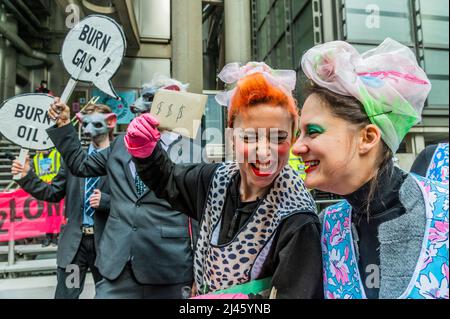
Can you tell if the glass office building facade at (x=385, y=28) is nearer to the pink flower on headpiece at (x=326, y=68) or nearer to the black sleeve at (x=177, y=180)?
the black sleeve at (x=177, y=180)

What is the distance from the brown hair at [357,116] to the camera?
2.60 feet

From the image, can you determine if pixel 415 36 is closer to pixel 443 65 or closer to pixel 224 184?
pixel 443 65

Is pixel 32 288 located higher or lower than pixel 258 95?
Result: lower

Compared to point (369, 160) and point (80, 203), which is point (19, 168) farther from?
point (369, 160)

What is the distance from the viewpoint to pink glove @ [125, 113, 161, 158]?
1046 millimetres

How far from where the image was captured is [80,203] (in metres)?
2.22

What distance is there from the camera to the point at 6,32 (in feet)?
24.1

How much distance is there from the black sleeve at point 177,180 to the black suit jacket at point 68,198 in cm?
102

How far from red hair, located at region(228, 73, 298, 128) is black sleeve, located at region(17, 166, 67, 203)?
1.70m

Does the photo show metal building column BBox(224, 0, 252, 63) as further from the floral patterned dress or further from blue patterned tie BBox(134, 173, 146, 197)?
the floral patterned dress

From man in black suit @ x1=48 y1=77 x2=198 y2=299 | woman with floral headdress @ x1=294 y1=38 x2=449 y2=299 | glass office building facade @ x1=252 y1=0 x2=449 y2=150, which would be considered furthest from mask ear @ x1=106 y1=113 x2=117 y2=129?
glass office building facade @ x1=252 y1=0 x2=449 y2=150

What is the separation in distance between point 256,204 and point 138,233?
868 mm

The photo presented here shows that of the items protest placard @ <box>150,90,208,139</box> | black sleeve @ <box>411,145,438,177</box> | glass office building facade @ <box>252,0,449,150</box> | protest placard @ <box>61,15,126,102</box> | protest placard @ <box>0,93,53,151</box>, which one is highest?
glass office building facade @ <box>252,0,449,150</box>

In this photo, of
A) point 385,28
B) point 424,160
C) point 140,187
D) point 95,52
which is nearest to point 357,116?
point 424,160
